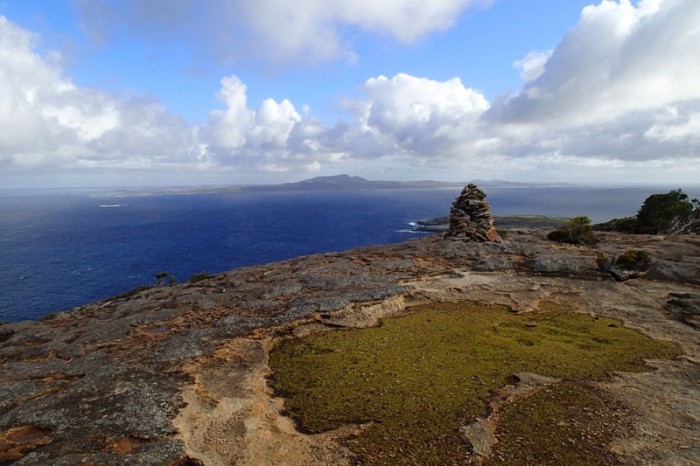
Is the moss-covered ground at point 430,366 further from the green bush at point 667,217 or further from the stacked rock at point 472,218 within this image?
the green bush at point 667,217

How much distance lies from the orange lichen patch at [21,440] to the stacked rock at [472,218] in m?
41.9

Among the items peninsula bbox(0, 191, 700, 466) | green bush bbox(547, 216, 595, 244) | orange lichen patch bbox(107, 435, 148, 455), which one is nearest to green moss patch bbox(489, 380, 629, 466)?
peninsula bbox(0, 191, 700, 466)

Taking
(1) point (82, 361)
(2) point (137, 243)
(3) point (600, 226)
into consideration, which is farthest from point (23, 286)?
(3) point (600, 226)

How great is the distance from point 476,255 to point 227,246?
11233cm

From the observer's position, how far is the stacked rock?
46.6 meters

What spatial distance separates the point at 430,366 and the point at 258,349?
9.70m

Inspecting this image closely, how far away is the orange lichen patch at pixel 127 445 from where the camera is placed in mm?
12906

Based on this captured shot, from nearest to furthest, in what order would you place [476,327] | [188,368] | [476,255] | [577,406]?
[577,406] < [188,368] < [476,327] < [476,255]

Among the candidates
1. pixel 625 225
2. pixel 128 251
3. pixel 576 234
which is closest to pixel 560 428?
pixel 576 234

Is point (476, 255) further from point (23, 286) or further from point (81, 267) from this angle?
point (81, 267)

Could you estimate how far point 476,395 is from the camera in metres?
16.1

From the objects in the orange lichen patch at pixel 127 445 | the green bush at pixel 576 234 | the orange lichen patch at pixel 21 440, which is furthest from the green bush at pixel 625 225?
the orange lichen patch at pixel 21 440

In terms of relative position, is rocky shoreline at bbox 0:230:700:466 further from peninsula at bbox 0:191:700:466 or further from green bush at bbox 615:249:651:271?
green bush at bbox 615:249:651:271

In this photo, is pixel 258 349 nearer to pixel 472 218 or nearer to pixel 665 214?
pixel 472 218
